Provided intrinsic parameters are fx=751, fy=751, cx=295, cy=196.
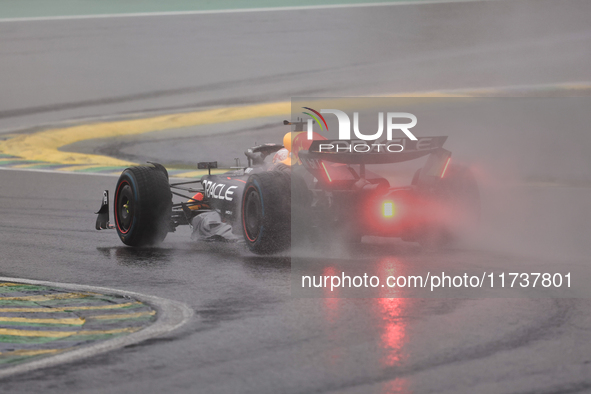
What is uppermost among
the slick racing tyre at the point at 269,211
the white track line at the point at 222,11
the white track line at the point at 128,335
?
the white track line at the point at 222,11

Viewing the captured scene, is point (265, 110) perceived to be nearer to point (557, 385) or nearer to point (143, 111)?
point (143, 111)

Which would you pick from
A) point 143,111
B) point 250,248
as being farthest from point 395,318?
point 143,111

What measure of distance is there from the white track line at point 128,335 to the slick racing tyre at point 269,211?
6.21ft

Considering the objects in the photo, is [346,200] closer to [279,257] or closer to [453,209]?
[279,257]

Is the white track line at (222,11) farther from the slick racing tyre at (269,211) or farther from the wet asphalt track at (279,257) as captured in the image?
the slick racing tyre at (269,211)

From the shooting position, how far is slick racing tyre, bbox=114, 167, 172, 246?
8.75 m

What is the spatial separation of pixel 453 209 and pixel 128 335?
14.2ft

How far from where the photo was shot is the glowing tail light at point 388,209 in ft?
25.6

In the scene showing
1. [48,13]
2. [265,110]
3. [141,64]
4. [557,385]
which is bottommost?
[557,385]

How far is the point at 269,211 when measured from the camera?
7.68 metres

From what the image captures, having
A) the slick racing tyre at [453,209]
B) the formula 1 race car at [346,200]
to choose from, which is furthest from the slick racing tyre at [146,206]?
the slick racing tyre at [453,209]

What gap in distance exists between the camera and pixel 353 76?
73.8 ft

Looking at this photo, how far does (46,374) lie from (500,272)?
14.6 feet

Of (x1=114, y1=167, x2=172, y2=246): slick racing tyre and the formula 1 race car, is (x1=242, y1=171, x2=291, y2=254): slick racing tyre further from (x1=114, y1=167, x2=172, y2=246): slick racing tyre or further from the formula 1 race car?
(x1=114, y1=167, x2=172, y2=246): slick racing tyre
